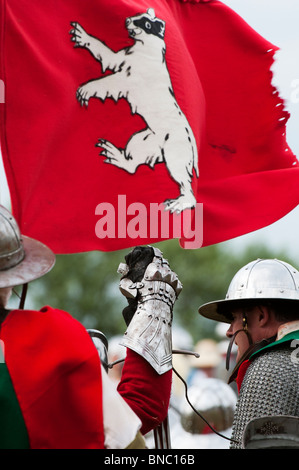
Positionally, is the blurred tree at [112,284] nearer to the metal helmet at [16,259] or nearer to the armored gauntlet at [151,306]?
the armored gauntlet at [151,306]

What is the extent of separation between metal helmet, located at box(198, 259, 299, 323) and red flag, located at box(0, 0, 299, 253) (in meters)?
0.30

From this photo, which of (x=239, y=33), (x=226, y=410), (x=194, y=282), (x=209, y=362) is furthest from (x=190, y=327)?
(x=239, y=33)

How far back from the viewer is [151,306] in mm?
4172

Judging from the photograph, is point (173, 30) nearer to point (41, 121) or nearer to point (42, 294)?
point (41, 121)

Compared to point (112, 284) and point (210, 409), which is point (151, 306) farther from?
point (112, 284)

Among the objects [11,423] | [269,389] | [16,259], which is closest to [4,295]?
[16,259]

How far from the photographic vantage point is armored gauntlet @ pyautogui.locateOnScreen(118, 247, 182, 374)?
403cm

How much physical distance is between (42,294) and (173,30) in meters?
36.2

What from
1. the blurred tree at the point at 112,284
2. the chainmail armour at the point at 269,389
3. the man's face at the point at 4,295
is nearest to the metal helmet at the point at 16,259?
the man's face at the point at 4,295

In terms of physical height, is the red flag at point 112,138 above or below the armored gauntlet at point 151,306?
above

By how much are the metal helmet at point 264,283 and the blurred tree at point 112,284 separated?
30119mm

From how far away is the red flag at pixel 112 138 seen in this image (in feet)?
15.3

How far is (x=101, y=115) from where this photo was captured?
4.90m

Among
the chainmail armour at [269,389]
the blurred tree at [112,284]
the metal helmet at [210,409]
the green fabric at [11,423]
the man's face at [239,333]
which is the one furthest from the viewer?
the blurred tree at [112,284]
